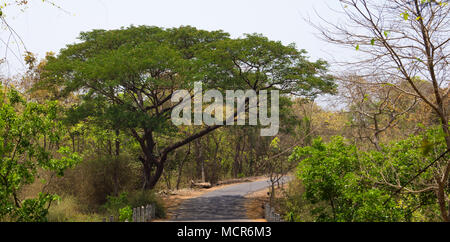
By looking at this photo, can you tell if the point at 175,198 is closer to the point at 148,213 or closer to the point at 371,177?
the point at 148,213

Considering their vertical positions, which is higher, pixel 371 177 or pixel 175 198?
pixel 371 177

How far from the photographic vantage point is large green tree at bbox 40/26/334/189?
16328 mm

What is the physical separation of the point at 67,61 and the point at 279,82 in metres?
9.59

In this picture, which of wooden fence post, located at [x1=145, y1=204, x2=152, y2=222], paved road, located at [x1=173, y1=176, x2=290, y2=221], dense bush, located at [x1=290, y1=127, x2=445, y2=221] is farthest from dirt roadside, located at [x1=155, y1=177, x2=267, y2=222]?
dense bush, located at [x1=290, y1=127, x2=445, y2=221]

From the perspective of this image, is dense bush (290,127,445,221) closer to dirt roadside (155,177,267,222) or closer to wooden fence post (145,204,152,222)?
wooden fence post (145,204,152,222)

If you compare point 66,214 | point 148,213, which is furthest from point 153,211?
point 66,214

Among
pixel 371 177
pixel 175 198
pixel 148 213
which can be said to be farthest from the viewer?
pixel 175 198

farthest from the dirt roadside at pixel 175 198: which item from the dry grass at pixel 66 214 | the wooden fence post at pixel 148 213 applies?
the dry grass at pixel 66 214

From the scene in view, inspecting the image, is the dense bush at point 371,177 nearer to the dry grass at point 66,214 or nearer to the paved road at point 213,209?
the paved road at point 213,209

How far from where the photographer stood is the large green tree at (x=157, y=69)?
53.6 ft

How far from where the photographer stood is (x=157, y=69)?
56.0 feet

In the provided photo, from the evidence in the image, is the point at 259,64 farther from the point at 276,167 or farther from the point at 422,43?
the point at 422,43

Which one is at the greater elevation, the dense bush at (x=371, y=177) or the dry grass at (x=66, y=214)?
the dense bush at (x=371, y=177)

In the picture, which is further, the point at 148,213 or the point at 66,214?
the point at 148,213
